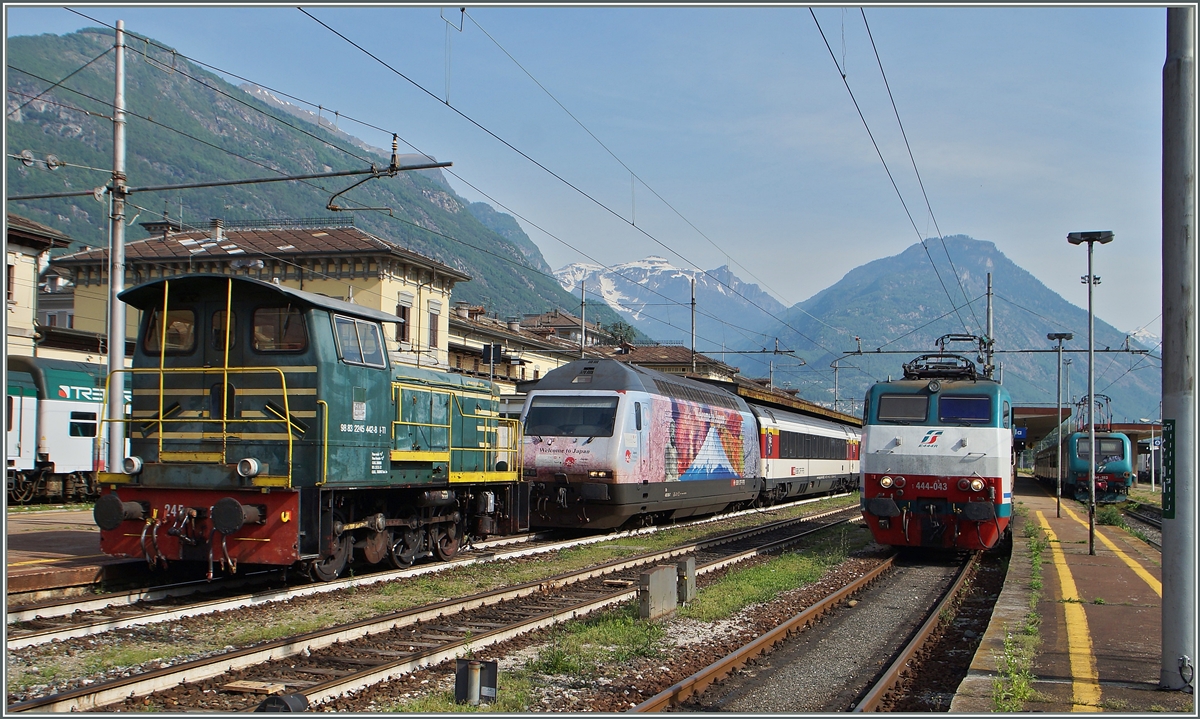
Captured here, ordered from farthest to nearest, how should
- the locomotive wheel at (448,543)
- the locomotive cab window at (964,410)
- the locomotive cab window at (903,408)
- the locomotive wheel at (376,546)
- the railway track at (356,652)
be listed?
the locomotive cab window at (903,408)
the locomotive cab window at (964,410)
the locomotive wheel at (448,543)
the locomotive wheel at (376,546)
the railway track at (356,652)

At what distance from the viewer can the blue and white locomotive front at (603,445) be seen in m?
18.5

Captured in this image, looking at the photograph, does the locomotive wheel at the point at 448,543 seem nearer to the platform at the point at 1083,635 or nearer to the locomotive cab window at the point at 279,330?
the locomotive cab window at the point at 279,330

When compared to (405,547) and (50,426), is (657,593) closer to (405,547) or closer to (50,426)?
(405,547)

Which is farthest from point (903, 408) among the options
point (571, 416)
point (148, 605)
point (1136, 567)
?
point (148, 605)

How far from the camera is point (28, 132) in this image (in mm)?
172875

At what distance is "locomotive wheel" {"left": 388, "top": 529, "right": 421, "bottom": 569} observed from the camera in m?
13.5

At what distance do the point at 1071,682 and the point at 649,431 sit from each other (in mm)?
12278

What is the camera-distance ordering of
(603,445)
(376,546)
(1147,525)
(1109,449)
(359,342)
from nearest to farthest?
(359,342) → (376,546) → (603,445) → (1147,525) → (1109,449)

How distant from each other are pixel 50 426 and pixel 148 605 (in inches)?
628

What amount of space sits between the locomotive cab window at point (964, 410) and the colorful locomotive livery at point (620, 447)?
5.81 m

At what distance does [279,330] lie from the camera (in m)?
11.5

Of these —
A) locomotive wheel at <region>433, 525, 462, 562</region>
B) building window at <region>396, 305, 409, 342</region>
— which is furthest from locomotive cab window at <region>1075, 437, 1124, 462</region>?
locomotive wheel at <region>433, 525, 462, 562</region>

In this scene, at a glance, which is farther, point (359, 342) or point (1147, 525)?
point (1147, 525)

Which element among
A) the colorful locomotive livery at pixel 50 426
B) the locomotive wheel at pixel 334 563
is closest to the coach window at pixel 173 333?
the locomotive wheel at pixel 334 563
